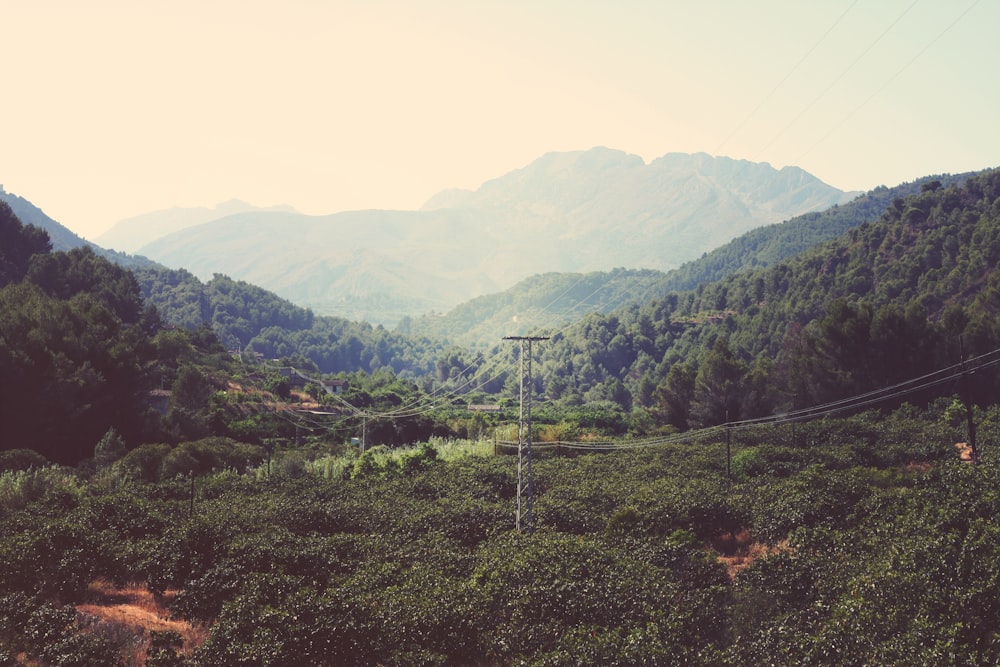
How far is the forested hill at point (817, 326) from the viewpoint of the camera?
7581cm

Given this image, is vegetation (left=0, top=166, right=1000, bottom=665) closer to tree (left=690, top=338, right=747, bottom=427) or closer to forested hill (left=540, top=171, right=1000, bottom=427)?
tree (left=690, top=338, right=747, bottom=427)

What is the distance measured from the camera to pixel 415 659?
20.4 meters

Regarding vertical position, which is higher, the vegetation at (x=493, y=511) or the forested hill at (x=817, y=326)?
the forested hill at (x=817, y=326)

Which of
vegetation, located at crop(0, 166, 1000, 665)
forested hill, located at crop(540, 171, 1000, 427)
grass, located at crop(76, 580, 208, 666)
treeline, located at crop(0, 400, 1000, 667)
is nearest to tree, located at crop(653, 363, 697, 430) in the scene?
forested hill, located at crop(540, 171, 1000, 427)

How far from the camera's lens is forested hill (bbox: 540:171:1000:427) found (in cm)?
7581

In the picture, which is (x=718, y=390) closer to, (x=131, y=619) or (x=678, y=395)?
(x=678, y=395)

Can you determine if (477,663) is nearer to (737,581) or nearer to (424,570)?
(424,570)

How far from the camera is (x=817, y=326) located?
326 ft

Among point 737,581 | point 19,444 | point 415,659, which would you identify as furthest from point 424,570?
point 19,444

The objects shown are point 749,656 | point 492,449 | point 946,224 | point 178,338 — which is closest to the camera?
point 749,656

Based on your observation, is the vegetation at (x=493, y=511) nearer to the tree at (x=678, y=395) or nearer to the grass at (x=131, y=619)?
the grass at (x=131, y=619)

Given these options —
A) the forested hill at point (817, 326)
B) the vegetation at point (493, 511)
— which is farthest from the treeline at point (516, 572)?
the forested hill at point (817, 326)

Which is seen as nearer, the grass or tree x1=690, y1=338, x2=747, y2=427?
the grass

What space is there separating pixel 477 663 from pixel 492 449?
173 feet
